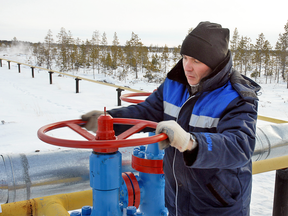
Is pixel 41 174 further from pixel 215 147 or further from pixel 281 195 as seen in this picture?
pixel 281 195

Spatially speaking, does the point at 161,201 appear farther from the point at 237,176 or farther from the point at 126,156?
the point at 237,176

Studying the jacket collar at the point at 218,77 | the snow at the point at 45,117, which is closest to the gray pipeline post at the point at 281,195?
the snow at the point at 45,117

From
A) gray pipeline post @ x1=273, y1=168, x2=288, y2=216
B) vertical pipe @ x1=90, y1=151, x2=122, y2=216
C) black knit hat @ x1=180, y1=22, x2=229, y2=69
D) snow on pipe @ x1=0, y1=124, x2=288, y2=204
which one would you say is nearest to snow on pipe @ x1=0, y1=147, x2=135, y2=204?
snow on pipe @ x1=0, y1=124, x2=288, y2=204

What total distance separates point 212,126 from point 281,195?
1630 mm

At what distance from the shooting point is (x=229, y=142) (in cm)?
111

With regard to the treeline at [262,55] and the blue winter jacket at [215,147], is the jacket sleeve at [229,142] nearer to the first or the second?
the blue winter jacket at [215,147]

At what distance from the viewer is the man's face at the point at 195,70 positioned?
1475 mm

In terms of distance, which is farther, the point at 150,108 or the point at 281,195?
the point at 281,195

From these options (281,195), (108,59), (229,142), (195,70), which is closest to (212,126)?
(229,142)

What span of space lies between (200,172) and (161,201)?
2.80 ft

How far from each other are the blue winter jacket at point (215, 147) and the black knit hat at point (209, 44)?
52 millimetres

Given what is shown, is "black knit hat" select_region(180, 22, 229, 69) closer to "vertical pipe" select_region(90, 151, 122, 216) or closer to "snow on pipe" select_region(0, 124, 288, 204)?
"vertical pipe" select_region(90, 151, 122, 216)

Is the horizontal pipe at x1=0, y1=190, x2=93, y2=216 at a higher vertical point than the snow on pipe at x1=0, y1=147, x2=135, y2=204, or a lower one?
lower

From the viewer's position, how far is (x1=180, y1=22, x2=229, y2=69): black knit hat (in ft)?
4.67
